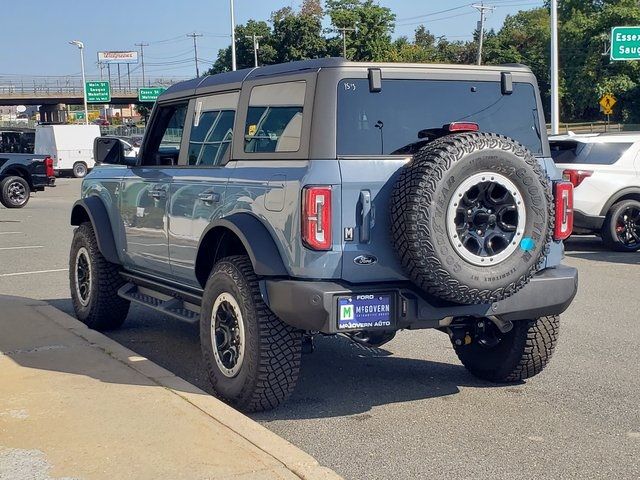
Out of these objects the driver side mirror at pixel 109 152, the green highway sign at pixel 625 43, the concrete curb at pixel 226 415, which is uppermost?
the green highway sign at pixel 625 43

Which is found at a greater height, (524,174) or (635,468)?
(524,174)

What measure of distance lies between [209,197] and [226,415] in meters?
1.54

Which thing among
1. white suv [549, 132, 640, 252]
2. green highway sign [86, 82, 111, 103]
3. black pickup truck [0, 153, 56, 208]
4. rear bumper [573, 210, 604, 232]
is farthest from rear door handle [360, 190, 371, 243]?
green highway sign [86, 82, 111, 103]

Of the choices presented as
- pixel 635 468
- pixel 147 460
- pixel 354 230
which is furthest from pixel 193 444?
pixel 635 468

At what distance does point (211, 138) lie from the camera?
6.59m

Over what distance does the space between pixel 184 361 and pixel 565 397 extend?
2.91m

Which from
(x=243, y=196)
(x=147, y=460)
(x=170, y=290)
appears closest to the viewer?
(x=147, y=460)

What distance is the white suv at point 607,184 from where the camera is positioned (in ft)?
44.6

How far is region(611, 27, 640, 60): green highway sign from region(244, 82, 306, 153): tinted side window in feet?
82.7

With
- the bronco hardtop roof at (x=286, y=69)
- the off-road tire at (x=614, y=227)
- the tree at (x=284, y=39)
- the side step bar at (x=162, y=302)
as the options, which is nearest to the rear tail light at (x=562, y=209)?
the bronco hardtop roof at (x=286, y=69)

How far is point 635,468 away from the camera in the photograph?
190 inches

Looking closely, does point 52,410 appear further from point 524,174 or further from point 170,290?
point 524,174

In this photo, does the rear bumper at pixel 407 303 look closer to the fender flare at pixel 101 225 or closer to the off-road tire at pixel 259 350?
the off-road tire at pixel 259 350

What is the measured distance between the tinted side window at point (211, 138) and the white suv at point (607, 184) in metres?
8.04
